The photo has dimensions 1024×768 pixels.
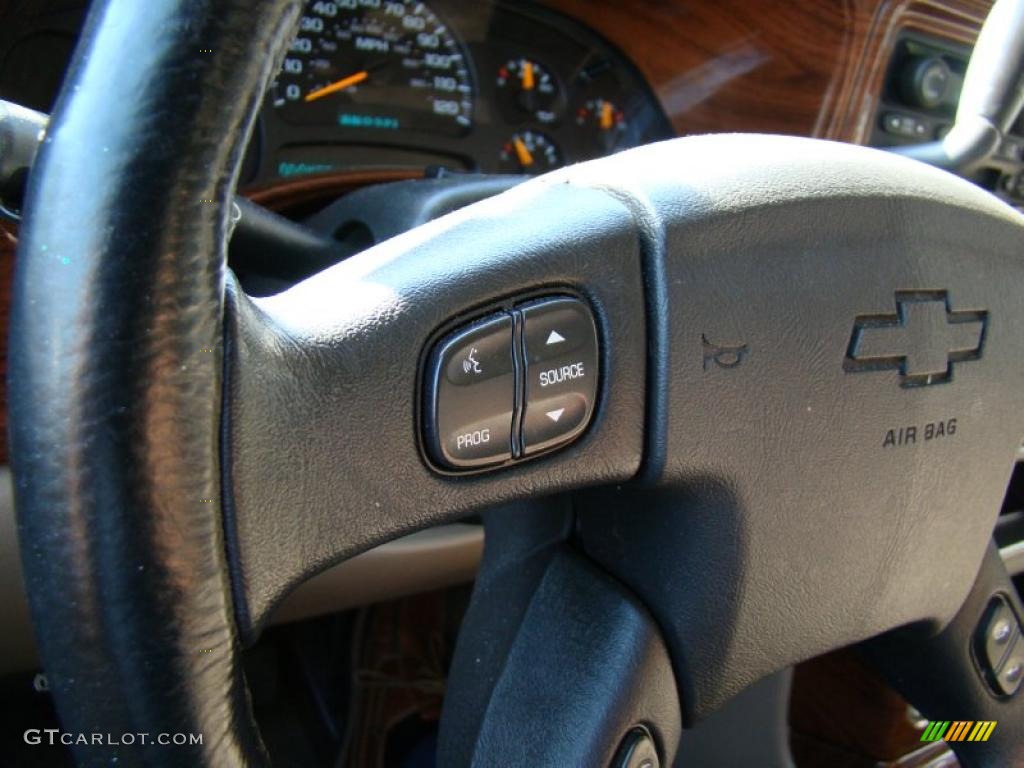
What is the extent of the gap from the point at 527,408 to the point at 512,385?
0.04 ft

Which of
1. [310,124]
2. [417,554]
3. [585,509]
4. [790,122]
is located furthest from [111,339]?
[790,122]

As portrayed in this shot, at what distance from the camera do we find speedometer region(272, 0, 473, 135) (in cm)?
109

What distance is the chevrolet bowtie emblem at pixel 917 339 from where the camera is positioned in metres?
0.54

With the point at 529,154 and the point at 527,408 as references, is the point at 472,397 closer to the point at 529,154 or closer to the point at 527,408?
the point at 527,408

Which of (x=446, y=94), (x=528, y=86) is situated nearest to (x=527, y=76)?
(x=528, y=86)

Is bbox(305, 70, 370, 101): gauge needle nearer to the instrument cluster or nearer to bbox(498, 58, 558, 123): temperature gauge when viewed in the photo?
the instrument cluster

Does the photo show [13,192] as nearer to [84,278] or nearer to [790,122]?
[84,278]

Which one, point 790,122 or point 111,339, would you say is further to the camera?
point 790,122

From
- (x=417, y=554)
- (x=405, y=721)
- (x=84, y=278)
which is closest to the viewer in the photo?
(x=84, y=278)

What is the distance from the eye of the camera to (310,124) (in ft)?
3.61

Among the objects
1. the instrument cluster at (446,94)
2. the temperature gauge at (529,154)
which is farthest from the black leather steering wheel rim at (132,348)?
the temperature gauge at (529,154)

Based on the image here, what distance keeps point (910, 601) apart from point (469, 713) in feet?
0.88

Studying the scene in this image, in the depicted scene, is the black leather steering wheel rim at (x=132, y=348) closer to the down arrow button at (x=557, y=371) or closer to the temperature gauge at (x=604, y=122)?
the down arrow button at (x=557, y=371)

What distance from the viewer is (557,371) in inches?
16.8
